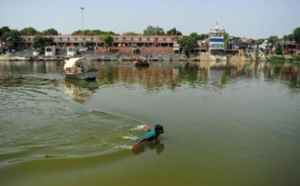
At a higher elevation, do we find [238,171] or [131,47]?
[131,47]

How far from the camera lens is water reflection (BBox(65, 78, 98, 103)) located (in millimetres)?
24838

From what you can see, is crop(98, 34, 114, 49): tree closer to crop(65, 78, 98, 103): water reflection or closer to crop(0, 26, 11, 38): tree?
crop(0, 26, 11, 38): tree

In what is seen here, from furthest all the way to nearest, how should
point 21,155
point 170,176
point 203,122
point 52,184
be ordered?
1. point 203,122
2. point 21,155
3. point 170,176
4. point 52,184

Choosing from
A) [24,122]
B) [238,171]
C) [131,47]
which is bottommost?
[238,171]

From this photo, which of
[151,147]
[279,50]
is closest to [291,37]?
[279,50]

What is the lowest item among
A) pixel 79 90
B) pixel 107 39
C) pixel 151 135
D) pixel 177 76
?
pixel 151 135

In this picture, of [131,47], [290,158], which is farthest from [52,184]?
[131,47]

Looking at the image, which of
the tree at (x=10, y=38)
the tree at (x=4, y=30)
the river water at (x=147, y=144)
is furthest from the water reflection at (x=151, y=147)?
the tree at (x=4, y=30)

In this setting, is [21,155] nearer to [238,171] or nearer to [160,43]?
[238,171]

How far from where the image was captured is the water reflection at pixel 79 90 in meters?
24.8

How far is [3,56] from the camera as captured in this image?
328 feet

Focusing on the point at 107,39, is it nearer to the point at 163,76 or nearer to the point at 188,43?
the point at 188,43

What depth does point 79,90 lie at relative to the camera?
29828 millimetres

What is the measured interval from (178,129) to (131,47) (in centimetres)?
9755
